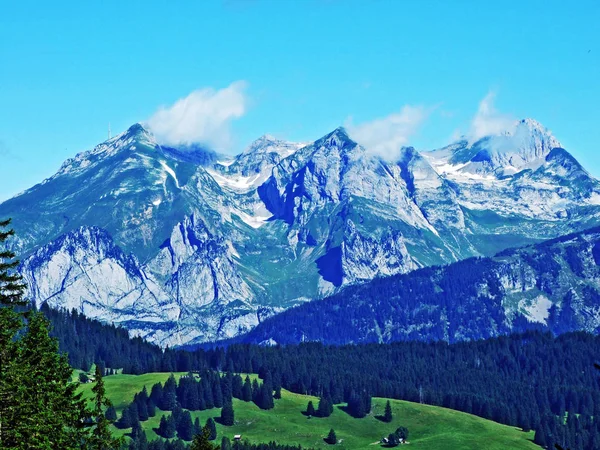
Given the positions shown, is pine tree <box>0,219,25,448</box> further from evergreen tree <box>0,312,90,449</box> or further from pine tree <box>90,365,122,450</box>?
pine tree <box>90,365,122,450</box>

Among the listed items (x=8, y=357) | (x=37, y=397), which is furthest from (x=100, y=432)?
(x=8, y=357)

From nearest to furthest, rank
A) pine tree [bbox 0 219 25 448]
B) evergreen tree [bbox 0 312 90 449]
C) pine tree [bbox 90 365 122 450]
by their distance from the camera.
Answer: pine tree [bbox 0 219 25 448], evergreen tree [bbox 0 312 90 449], pine tree [bbox 90 365 122 450]

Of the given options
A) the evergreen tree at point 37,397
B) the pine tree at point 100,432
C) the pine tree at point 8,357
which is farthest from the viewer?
the pine tree at point 100,432

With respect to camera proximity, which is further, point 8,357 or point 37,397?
point 37,397

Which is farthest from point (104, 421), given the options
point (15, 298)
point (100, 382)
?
point (15, 298)

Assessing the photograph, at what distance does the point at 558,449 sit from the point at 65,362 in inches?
1905

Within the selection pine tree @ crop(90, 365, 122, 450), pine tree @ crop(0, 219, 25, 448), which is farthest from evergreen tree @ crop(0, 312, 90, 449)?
pine tree @ crop(90, 365, 122, 450)

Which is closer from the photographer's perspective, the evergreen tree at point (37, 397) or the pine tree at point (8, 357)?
the pine tree at point (8, 357)

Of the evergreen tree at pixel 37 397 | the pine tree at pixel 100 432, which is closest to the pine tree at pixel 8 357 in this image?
the evergreen tree at pixel 37 397

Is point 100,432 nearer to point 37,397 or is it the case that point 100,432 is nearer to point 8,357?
point 37,397

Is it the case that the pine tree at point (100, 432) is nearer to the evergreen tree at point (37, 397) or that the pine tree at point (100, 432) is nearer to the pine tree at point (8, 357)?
the evergreen tree at point (37, 397)

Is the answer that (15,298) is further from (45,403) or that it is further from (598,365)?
(598,365)

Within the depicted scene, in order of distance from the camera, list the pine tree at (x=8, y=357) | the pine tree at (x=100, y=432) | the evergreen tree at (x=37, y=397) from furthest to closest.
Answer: the pine tree at (x=100, y=432)
the evergreen tree at (x=37, y=397)
the pine tree at (x=8, y=357)

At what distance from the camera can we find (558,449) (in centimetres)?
4544
